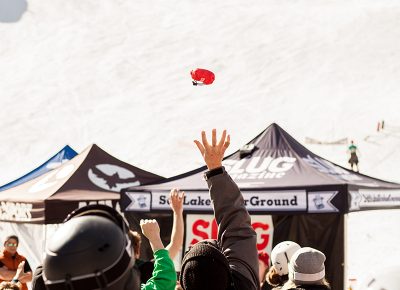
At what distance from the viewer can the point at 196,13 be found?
207 feet

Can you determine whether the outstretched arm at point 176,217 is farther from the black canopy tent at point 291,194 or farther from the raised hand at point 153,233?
the black canopy tent at point 291,194

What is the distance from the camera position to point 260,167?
350 inches

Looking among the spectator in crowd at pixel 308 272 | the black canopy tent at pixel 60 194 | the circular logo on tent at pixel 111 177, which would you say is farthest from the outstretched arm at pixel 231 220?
the circular logo on tent at pixel 111 177

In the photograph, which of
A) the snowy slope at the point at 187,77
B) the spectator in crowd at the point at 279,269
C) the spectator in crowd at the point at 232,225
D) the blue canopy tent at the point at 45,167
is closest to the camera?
the spectator in crowd at the point at 232,225

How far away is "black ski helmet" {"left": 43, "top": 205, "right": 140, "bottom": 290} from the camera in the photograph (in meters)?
1.62

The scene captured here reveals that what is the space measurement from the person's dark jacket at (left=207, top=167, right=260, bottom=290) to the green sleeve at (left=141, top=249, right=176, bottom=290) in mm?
260

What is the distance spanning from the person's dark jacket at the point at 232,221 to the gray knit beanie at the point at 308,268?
2.18 feet

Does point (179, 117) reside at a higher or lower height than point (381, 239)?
higher

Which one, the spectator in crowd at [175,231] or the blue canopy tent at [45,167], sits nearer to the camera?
the spectator in crowd at [175,231]

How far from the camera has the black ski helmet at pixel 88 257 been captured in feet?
5.32

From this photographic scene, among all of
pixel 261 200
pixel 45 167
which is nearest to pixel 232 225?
pixel 261 200

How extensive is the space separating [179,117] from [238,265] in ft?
132

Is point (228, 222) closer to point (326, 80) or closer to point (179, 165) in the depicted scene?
point (179, 165)

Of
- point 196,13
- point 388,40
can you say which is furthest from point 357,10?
point 196,13
